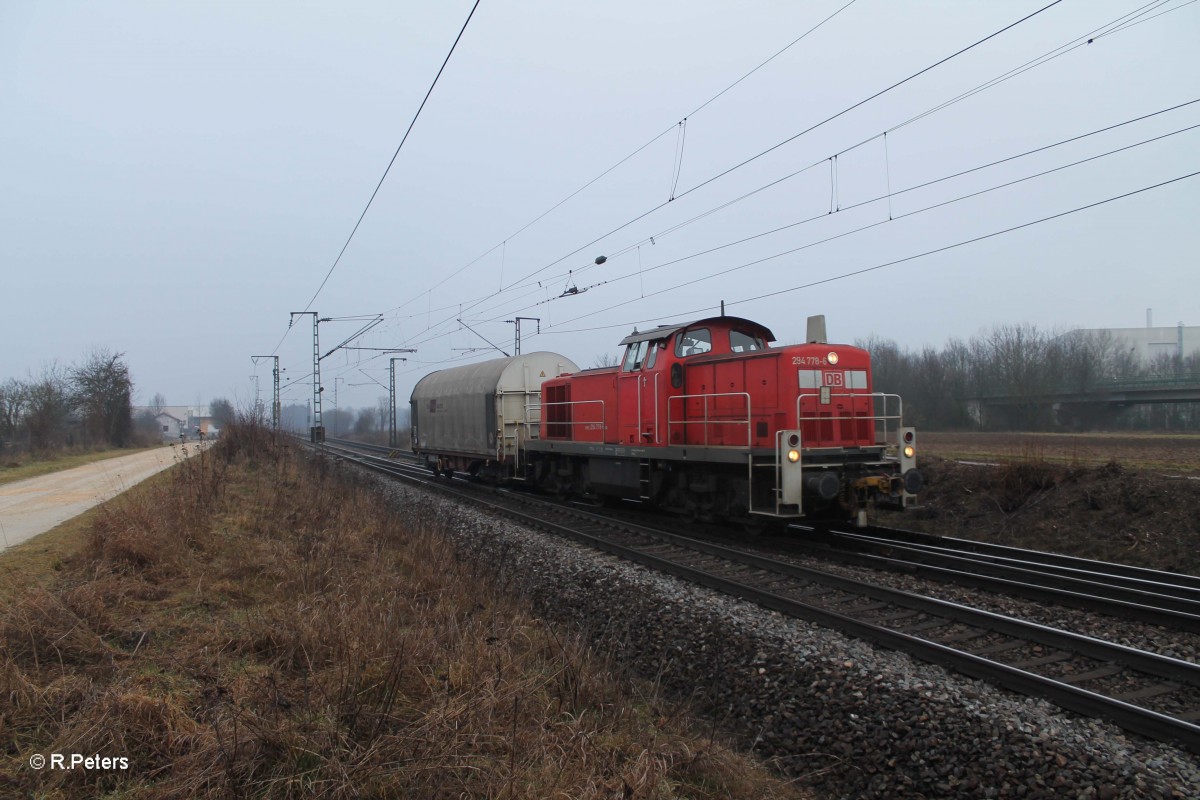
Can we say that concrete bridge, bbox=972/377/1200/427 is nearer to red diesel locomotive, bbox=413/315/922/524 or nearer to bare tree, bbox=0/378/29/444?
red diesel locomotive, bbox=413/315/922/524

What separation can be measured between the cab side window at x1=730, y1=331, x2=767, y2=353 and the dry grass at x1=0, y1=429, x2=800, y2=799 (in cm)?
687

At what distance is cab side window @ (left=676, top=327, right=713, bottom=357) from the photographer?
12422mm

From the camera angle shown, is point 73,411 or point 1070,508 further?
point 73,411

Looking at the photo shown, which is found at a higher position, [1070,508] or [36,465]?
[36,465]

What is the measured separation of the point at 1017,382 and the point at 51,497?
3867cm

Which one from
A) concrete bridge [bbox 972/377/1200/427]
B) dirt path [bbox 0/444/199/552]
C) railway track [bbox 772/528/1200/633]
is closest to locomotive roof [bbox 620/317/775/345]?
railway track [bbox 772/528/1200/633]

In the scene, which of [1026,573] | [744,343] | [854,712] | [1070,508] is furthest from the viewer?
[744,343]

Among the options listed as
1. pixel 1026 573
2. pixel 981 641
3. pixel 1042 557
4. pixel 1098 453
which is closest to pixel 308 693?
pixel 981 641

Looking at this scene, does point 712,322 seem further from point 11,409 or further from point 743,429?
point 11,409

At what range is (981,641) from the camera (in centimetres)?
613

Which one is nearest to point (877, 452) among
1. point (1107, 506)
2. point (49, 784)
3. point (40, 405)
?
point (1107, 506)

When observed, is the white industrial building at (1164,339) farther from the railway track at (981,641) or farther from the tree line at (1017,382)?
the railway track at (981,641)

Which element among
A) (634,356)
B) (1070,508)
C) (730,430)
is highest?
(634,356)

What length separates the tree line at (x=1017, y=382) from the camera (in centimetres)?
3553
